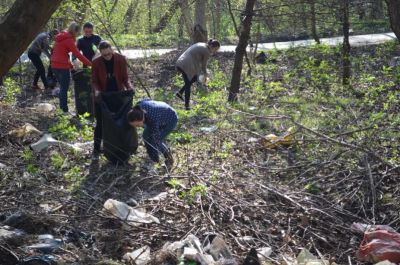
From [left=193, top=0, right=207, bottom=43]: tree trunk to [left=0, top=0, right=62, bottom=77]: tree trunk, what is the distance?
469 inches

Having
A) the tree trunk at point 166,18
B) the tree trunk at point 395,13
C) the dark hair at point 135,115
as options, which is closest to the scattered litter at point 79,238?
the dark hair at point 135,115

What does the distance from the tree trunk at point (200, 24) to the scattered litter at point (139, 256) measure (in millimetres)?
11118

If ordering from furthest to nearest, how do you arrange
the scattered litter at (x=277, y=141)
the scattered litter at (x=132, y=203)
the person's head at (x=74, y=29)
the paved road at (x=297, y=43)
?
the paved road at (x=297, y=43) < the person's head at (x=74, y=29) < the scattered litter at (x=277, y=141) < the scattered litter at (x=132, y=203)

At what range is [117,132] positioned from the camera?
6785 millimetres

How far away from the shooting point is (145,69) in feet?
48.5

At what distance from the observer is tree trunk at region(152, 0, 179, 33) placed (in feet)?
55.1

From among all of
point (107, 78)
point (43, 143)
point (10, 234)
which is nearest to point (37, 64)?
point (43, 143)

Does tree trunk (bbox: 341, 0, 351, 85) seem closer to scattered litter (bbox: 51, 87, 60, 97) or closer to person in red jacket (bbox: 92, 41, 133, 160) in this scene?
person in red jacket (bbox: 92, 41, 133, 160)

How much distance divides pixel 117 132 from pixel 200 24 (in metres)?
9.82

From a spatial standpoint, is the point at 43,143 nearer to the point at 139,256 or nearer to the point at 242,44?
the point at 139,256

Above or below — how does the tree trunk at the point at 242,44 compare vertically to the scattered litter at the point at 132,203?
above

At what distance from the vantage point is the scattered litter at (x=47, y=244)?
4.62 metres

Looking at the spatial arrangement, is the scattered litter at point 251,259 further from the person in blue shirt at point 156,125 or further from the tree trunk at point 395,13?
the tree trunk at point 395,13

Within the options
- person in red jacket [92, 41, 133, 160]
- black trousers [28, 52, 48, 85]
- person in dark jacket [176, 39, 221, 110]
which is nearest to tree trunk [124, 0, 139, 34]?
black trousers [28, 52, 48, 85]
